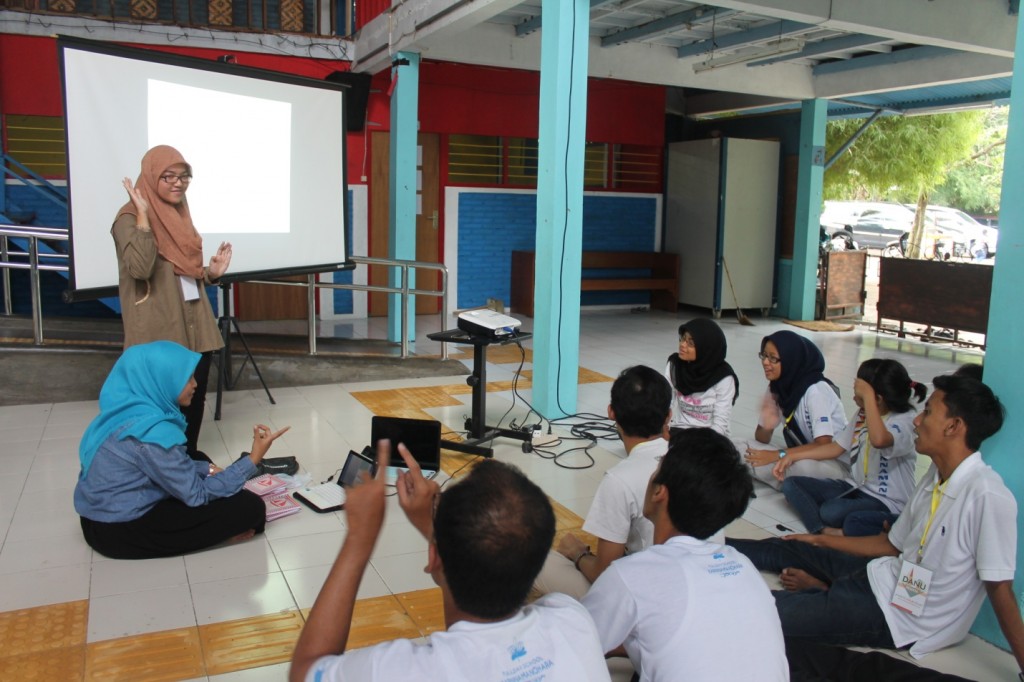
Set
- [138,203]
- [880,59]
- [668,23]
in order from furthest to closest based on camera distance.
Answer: [880,59] → [668,23] → [138,203]

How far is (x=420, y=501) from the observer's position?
1.78 meters

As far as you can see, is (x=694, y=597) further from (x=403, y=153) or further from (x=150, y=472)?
(x=403, y=153)

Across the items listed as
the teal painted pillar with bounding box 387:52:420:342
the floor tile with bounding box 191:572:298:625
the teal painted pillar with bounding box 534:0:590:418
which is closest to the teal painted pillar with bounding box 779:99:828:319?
the teal painted pillar with bounding box 387:52:420:342

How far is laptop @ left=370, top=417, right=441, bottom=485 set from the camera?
4273 mm

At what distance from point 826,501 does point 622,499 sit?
1655mm

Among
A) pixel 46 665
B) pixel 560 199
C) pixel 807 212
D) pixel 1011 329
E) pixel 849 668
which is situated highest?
pixel 807 212

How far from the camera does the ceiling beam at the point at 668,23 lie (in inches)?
300

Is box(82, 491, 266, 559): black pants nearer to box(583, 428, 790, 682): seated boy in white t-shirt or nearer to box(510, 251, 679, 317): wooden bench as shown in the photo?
box(583, 428, 790, 682): seated boy in white t-shirt

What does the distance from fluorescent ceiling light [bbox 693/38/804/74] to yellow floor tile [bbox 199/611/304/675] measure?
726 centimetres

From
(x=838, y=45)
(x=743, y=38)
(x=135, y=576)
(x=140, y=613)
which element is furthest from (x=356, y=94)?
(x=140, y=613)

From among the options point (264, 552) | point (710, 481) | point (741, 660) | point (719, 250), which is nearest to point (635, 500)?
point (710, 481)

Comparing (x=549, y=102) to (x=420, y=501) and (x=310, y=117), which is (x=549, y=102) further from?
(x=420, y=501)

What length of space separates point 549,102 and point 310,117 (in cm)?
175

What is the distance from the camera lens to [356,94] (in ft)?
30.2
